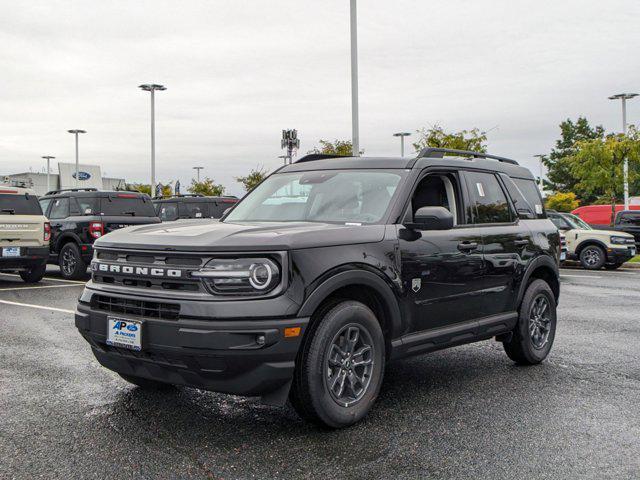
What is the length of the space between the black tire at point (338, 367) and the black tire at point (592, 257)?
16.6m

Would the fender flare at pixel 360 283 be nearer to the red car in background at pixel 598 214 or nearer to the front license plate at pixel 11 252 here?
the front license plate at pixel 11 252

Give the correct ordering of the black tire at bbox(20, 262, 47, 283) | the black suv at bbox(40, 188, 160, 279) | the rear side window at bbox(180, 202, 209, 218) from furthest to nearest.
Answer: the rear side window at bbox(180, 202, 209, 218) → the black suv at bbox(40, 188, 160, 279) → the black tire at bbox(20, 262, 47, 283)

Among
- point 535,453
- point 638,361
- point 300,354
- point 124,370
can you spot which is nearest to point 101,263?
point 124,370

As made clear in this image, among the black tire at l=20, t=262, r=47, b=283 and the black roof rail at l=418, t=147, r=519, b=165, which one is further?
the black tire at l=20, t=262, r=47, b=283

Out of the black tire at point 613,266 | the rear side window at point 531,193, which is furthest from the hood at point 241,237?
the black tire at point 613,266

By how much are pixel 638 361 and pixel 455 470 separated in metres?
3.76

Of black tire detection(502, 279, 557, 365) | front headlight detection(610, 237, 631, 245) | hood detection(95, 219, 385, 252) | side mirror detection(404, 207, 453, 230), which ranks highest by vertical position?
side mirror detection(404, 207, 453, 230)

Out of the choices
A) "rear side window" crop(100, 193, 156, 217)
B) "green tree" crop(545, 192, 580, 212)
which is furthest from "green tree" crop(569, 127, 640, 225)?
"green tree" crop(545, 192, 580, 212)

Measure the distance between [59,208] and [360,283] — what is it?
11.9 metres

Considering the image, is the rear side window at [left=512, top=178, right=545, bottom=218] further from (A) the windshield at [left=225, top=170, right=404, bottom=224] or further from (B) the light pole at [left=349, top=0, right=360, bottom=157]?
(B) the light pole at [left=349, top=0, right=360, bottom=157]

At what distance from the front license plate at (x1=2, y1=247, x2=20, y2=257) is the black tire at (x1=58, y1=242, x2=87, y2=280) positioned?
148cm

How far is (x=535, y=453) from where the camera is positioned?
13.2 feet

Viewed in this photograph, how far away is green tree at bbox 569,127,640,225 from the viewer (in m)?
27.6

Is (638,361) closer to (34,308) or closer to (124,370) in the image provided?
(124,370)
